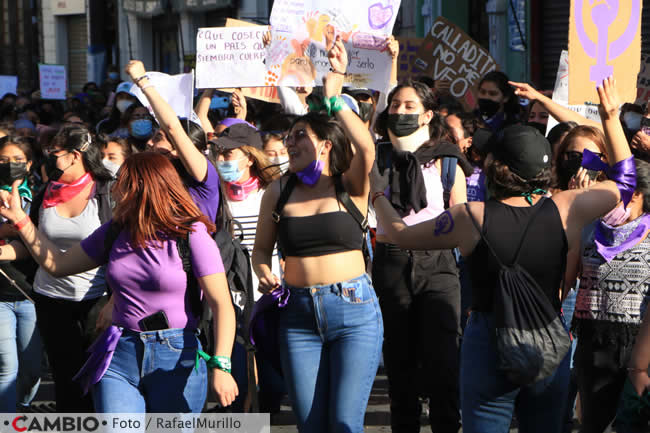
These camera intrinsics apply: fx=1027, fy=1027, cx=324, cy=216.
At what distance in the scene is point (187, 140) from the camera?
16.9ft

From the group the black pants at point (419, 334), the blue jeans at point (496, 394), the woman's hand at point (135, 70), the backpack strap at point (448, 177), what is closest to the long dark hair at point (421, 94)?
the backpack strap at point (448, 177)

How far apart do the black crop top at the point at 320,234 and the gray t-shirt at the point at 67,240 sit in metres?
1.62

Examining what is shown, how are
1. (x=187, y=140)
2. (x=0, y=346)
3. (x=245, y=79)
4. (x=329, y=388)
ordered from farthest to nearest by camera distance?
(x=245, y=79), (x=0, y=346), (x=187, y=140), (x=329, y=388)

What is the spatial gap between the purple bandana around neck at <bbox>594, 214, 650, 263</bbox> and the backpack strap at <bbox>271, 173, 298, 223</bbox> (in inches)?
57.3

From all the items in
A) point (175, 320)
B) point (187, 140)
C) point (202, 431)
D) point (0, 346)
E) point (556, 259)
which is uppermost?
point (187, 140)

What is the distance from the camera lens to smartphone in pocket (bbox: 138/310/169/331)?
420 centimetres

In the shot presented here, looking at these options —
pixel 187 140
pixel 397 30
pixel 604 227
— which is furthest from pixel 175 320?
pixel 397 30

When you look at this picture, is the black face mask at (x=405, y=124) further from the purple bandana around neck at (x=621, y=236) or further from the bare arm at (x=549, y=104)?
the purple bandana around neck at (x=621, y=236)

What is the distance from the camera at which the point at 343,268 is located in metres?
4.62

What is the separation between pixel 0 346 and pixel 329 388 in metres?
2.51

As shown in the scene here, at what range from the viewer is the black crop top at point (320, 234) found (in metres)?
4.62

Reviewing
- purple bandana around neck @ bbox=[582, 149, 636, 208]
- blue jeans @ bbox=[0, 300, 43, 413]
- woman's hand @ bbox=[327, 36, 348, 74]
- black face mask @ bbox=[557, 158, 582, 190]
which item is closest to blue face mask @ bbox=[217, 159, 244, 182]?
blue jeans @ bbox=[0, 300, 43, 413]

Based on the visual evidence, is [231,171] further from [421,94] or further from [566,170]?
[566,170]

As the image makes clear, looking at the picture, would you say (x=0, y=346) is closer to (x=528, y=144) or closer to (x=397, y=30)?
(x=528, y=144)
